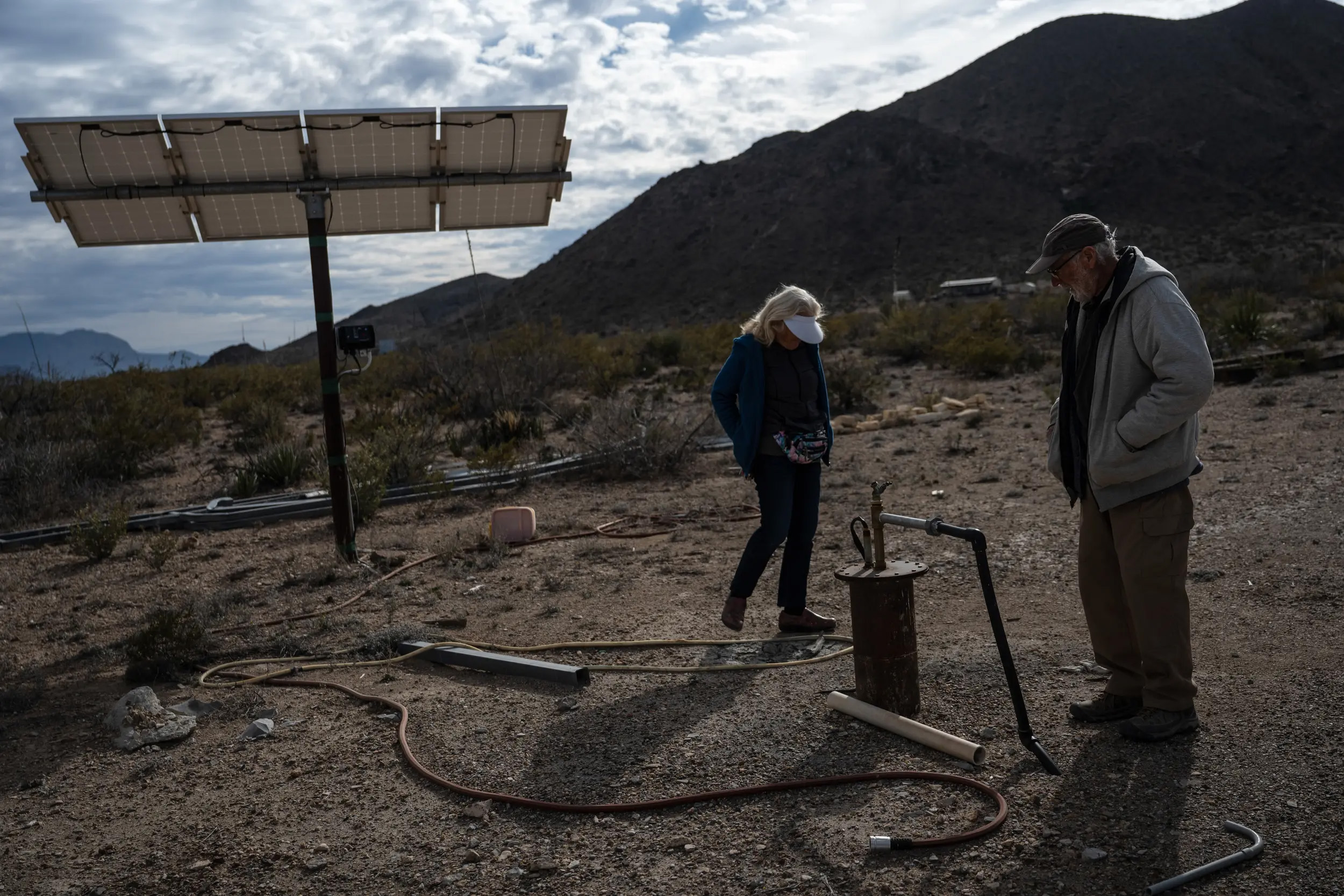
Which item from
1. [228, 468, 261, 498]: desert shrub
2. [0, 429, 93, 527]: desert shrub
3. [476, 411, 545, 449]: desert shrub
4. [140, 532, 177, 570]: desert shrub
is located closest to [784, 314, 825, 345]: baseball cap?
[140, 532, 177, 570]: desert shrub

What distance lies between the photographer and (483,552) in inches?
341

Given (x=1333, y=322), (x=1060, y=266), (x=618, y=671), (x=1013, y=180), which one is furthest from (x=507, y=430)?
(x=1013, y=180)

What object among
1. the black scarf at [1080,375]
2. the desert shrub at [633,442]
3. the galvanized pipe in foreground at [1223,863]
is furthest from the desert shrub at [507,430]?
the galvanized pipe in foreground at [1223,863]

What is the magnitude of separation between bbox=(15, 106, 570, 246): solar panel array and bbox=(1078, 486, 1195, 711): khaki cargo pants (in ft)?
17.0

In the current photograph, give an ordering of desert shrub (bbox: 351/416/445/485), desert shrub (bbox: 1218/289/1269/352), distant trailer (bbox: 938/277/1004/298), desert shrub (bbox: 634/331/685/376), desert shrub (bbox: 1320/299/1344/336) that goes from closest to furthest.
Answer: desert shrub (bbox: 351/416/445/485)
desert shrub (bbox: 1218/289/1269/352)
desert shrub (bbox: 1320/299/1344/336)
desert shrub (bbox: 634/331/685/376)
distant trailer (bbox: 938/277/1004/298)

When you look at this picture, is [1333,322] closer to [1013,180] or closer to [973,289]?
[973,289]

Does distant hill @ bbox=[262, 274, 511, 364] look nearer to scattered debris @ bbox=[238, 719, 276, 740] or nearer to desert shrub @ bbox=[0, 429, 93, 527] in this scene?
desert shrub @ bbox=[0, 429, 93, 527]

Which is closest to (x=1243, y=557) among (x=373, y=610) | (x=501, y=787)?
(x=501, y=787)

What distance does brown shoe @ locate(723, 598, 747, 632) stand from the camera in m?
5.78

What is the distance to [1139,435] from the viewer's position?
12.5ft

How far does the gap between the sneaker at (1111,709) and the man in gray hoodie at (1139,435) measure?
0.11 meters

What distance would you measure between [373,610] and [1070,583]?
4.37 meters

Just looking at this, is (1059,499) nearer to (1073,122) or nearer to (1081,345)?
(1081,345)

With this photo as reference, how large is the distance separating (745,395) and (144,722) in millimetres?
3197
